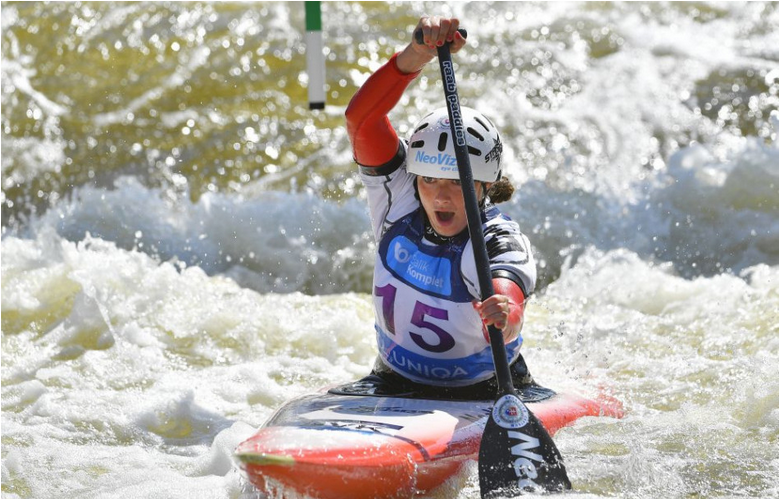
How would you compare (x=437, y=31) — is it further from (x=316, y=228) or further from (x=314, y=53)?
(x=316, y=228)

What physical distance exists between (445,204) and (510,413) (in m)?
0.86

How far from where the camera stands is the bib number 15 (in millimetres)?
3912

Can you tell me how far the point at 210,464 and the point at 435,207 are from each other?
1.40 meters

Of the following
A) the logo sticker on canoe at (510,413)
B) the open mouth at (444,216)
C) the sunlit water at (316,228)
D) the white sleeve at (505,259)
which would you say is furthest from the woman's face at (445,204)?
the sunlit water at (316,228)

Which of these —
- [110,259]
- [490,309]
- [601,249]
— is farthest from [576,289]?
[490,309]

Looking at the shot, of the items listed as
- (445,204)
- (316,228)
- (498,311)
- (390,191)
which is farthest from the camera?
(316,228)

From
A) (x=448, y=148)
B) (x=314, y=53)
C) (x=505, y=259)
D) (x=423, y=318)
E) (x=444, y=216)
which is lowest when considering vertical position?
(x=423, y=318)

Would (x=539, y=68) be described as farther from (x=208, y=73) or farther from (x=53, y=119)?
(x=53, y=119)

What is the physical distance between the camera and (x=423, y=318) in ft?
12.9

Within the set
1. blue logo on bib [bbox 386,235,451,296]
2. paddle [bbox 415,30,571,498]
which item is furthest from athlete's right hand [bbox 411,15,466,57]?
blue logo on bib [bbox 386,235,451,296]

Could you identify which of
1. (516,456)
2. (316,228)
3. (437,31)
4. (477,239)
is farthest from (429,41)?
(316,228)

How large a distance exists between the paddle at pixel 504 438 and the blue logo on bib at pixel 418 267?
29 centimetres

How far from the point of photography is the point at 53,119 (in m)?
9.83

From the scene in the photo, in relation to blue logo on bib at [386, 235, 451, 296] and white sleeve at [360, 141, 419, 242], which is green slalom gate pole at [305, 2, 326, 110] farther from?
blue logo on bib at [386, 235, 451, 296]
